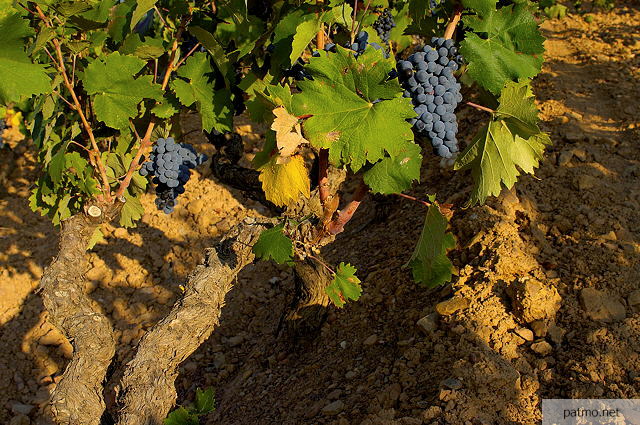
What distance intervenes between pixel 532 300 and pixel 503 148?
1084mm

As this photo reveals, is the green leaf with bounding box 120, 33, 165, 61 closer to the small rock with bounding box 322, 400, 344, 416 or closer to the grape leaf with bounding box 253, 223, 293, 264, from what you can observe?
the grape leaf with bounding box 253, 223, 293, 264

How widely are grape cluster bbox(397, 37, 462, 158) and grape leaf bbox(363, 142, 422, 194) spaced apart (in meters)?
0.09

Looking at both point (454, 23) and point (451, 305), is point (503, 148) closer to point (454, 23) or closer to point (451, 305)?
point (454, 23)

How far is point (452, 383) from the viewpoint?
271cm

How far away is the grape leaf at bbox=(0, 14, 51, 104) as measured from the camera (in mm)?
2301

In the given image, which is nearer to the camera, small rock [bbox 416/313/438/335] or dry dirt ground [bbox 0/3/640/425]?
dry dirt ground [bbox 0/3/640/425]

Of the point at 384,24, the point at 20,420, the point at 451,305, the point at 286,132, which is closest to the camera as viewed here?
the point at 286,132

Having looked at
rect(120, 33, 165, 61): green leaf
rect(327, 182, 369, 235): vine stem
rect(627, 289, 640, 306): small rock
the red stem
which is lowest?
rect(627, 289, 640, 306): small rock

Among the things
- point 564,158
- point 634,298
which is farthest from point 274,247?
point 564,158

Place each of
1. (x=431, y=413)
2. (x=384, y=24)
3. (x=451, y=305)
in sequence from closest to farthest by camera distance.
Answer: (x=431, y=413)
(x=451, y=305)
(x=384, y=24)

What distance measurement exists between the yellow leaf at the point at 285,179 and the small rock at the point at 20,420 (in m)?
2.39

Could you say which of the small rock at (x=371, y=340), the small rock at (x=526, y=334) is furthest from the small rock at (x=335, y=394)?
the small rock at (x=526, y=334)

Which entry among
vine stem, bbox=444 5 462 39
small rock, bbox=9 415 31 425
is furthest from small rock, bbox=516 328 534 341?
small rock, bbox=9 415 31 425

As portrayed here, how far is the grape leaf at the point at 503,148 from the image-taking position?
7.15 ft
